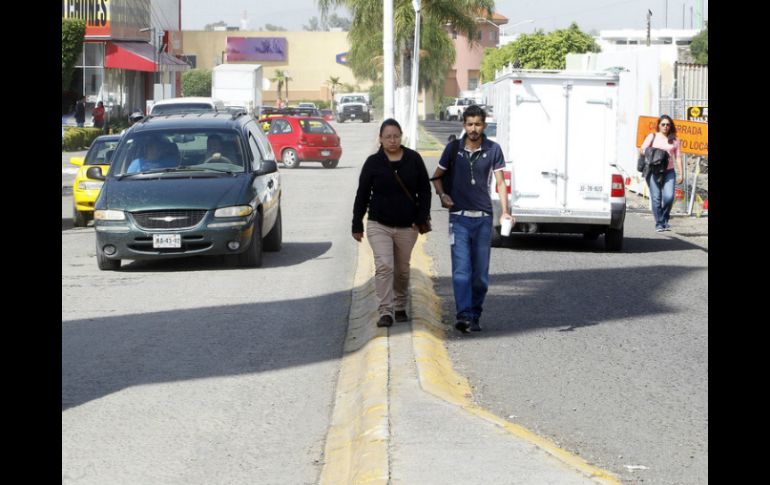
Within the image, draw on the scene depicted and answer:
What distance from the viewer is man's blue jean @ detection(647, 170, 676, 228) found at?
20656 mm

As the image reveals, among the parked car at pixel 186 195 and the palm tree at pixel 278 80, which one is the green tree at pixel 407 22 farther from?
the palm tree at pixel 278 80

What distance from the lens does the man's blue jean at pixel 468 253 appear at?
34.4 feet

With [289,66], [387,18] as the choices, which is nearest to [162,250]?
[387,18]

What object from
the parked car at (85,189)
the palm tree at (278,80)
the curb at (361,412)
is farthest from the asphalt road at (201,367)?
the palm tree at (278,80)

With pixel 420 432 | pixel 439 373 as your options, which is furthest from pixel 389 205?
pixel 420 432

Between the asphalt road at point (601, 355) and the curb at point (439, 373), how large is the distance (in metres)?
0.13

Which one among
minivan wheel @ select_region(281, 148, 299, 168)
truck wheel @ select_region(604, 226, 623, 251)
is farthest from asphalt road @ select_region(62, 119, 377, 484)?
minivan wheel @ select_region(281, 148, 299, 168)

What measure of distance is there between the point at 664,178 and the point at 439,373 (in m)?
12.7

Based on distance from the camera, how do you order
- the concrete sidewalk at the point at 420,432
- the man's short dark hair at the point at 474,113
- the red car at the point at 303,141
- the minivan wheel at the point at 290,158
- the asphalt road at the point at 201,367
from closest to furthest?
1. the concrete sidewalk at the point at 420,432
2. the asphalt road at the point at 201,367
3. the man's short dark hair at the point at 474,113
4. the red car at the point at 303,141
5. the minivan wheel at the point at 290,158

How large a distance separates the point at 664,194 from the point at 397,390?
1333 cm

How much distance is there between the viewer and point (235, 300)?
42.2 feet

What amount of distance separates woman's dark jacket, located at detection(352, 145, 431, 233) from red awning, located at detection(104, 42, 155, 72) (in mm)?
52634
